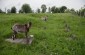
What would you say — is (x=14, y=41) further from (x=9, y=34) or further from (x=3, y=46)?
(x=9, y=34)

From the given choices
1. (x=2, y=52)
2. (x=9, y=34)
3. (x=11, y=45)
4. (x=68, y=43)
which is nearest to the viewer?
(x=2, y=52)

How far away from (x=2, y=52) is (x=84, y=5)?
5734cm

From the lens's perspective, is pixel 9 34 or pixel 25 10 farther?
pixel 25 10

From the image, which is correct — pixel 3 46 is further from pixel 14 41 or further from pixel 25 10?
pixel 25 10

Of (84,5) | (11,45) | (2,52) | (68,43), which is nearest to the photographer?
(2,52)

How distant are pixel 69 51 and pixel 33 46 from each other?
442 cm

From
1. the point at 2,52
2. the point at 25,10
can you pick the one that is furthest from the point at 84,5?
the point at 2,52

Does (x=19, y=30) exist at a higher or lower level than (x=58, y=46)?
higher

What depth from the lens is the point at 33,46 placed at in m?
19.8

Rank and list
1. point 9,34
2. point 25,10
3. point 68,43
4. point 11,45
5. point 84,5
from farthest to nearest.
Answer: point 25,10, point 84,5, point 9,34, point 68,43, point 11,45

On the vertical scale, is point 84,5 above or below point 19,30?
above

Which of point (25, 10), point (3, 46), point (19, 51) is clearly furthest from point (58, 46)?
point (25, 10)

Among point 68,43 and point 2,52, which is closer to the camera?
point 2,52

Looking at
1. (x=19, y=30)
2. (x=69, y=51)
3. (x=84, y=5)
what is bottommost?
(x=69, y=51)
